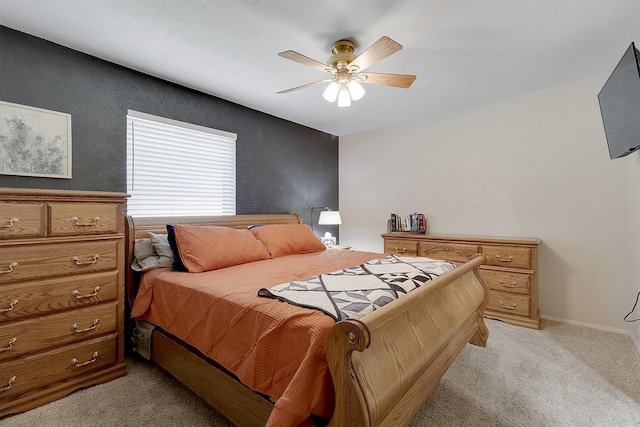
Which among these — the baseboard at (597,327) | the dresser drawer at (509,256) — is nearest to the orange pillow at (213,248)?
the dresser drawer at (509,256)

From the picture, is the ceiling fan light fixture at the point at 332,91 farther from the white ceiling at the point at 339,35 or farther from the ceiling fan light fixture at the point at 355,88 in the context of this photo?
the white ceiling at the point at 339,35

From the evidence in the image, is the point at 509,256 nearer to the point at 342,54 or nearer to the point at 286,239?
the point at 286,239

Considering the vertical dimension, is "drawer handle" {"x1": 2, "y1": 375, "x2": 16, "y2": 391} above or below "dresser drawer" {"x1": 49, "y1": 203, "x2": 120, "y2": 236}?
below

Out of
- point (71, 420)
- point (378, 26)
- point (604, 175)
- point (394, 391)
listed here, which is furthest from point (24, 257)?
point (604, 175)

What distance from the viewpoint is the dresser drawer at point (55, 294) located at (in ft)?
5.45

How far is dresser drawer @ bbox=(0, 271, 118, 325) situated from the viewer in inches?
65.3

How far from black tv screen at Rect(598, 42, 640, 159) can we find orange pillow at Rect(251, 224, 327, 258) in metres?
2.53

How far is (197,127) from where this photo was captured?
121 inches

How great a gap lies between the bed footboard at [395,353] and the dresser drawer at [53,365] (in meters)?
1.76

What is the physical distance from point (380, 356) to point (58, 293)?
192cm

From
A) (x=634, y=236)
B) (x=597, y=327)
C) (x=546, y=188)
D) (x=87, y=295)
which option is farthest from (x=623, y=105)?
(x=87, y=295)

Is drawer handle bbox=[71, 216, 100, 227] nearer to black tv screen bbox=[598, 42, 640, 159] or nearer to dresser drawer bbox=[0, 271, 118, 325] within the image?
dresser drawer bbox=[0, 271, 118, 325]

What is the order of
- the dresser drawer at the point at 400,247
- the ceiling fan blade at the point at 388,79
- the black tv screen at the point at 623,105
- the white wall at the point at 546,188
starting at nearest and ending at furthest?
the black tv screen at the point at 623,105, the ceiling fan blade at the point at 388,79, the white wall at the point at 546,188, the dresser drawer at the point at 400,247

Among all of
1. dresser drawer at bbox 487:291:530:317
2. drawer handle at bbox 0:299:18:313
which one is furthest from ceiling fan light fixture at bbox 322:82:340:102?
dresser drawer at bbox 487:291:530:317
